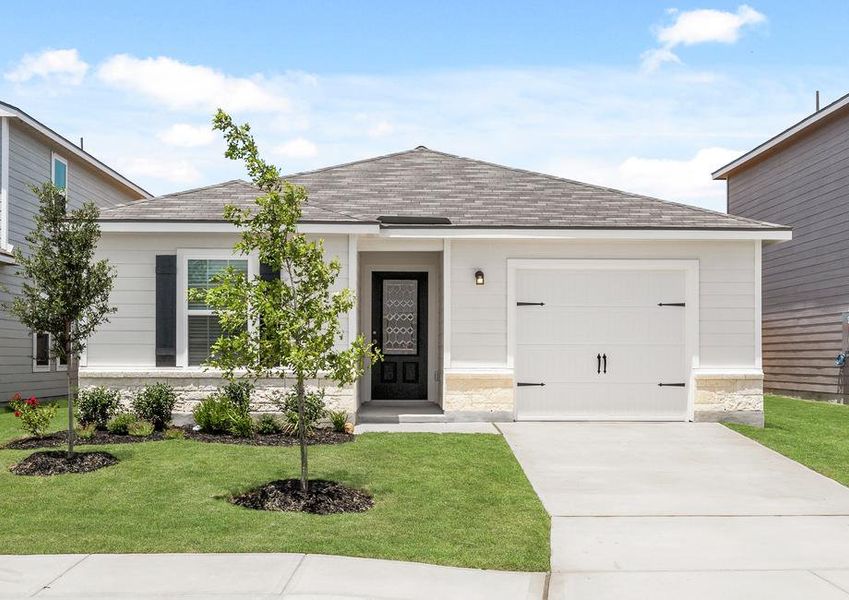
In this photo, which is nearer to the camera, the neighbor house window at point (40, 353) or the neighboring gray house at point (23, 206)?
the neighboring gray house at point (23, 206)

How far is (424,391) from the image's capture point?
14.9m

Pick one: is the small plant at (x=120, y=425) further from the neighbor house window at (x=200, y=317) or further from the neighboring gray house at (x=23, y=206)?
the neighboring gray house at (x=23, y=206)

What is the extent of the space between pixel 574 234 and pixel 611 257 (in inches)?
32.5

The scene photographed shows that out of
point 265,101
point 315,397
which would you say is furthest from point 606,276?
point 265,101

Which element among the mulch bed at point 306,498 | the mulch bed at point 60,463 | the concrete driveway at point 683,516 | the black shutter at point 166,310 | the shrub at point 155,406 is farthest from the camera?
the black shutter at point 166,310

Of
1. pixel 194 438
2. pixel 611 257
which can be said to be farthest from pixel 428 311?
pixel 194 438

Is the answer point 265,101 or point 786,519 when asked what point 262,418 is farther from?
point 265,101

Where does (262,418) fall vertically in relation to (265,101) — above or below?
below

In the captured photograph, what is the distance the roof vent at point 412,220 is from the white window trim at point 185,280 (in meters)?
2.04

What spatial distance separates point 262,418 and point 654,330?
6074 mm

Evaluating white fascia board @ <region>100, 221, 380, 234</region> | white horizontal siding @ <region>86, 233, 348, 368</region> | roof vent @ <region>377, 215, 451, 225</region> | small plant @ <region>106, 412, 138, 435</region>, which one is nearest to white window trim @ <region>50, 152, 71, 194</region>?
white horizontal siding @ <region>86, 233, 348, 368</region>

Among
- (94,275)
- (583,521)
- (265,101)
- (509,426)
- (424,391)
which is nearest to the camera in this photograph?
(583,521)

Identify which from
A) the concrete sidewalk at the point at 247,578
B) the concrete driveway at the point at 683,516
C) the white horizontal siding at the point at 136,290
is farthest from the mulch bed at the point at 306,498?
the white horizontal siding at the point at 136,290

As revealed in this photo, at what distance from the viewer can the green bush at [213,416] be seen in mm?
11516
